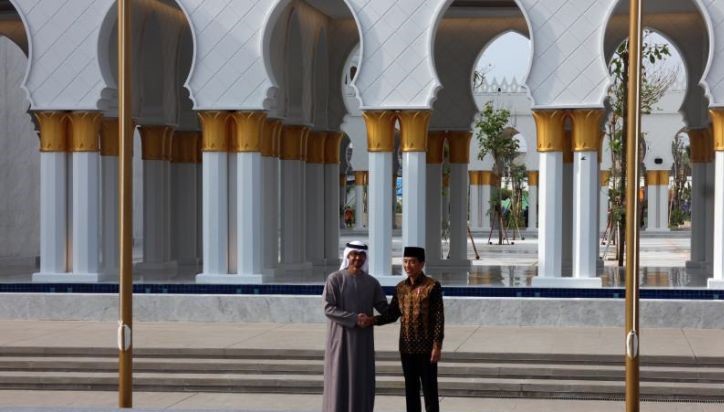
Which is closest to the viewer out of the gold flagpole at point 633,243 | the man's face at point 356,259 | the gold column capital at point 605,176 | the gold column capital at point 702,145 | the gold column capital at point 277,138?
the man's face at point 356,259

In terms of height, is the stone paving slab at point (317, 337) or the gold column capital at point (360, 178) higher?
the gold column capital at point (360, 178)

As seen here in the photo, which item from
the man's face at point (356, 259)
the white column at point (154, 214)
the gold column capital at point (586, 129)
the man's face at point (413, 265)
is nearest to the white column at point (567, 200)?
the gold column capital at point (586, 129)

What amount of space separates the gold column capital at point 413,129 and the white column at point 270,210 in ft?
6.02

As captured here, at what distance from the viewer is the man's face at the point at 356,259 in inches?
281

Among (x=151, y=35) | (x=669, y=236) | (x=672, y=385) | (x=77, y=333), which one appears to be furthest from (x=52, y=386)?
(x=669, y=236)

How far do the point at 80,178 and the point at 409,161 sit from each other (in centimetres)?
361

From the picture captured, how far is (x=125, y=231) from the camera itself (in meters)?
8.28

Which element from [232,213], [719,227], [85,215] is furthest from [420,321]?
[85,215]

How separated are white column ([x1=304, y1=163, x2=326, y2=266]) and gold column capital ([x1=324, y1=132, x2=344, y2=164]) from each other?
22cm

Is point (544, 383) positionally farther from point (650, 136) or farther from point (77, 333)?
point (650, 136)

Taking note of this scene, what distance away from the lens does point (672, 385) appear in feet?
30.8

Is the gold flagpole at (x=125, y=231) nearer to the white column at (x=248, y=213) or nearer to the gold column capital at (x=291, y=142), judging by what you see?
the white column at (x=248, y=213)

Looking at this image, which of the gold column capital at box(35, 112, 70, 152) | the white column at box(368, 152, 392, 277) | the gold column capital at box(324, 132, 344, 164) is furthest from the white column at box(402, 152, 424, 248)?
the gold column capital at box(324, 132, 344, 164)

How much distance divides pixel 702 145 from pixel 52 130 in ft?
27.5
